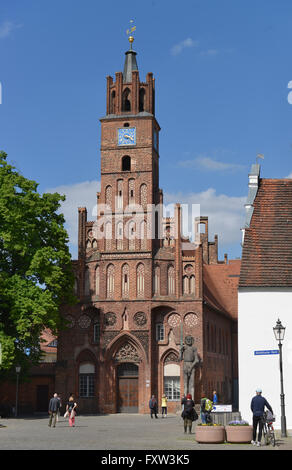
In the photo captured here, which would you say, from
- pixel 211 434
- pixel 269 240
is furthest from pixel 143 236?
pixel 211 434

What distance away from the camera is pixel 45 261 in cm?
4034

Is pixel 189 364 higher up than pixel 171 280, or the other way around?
pixel 171 280

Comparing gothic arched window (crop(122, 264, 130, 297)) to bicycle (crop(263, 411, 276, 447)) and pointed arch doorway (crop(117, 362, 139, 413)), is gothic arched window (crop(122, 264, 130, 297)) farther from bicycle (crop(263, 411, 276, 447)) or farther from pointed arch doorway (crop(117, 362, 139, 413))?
bicycle (crop(263, 411, 276, 447))

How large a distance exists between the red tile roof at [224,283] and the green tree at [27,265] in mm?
20006

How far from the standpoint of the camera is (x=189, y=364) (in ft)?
150

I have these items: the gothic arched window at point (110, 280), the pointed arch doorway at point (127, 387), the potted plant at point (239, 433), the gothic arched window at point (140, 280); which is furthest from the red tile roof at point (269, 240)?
the pointed arch doorway at point (127, 387)

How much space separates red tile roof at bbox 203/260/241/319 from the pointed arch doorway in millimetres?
13650

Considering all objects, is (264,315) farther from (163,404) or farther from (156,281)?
(156,281)

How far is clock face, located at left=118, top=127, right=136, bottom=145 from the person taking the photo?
51.5 m

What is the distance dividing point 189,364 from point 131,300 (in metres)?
6.08

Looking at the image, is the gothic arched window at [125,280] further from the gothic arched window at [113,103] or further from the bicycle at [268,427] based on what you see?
the bicycle at [268,427]

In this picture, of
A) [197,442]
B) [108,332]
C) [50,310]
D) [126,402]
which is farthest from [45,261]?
[197,442]
